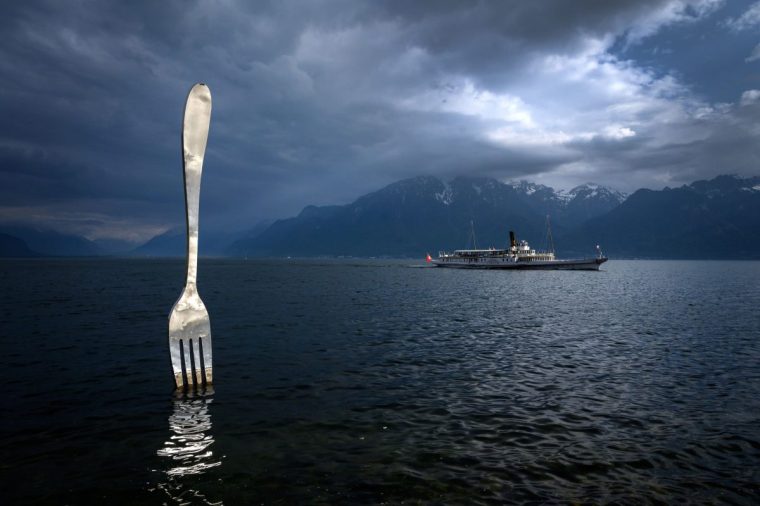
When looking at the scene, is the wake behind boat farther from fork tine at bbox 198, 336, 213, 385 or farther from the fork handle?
the fork handle

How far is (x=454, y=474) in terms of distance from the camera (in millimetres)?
8492

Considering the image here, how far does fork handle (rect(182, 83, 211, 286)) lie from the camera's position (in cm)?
990

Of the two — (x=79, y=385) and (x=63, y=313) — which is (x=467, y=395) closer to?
(x=79, y=385)

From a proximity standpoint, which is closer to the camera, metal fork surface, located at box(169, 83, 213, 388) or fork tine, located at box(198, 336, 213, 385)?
metal fork surface, located at box(169, 83, 213, 388)

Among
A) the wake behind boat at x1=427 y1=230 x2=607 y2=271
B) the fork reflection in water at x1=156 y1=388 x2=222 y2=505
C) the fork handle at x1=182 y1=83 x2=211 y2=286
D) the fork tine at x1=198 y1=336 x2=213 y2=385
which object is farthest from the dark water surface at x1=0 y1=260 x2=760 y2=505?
the wake behind boat at x1=427 y1=230 x2=607 y2=271

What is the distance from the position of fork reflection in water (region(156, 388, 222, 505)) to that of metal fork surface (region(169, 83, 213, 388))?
0.74 meters

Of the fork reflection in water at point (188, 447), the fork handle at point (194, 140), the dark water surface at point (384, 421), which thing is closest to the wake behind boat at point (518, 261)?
the dark water surface at point (384, 421)

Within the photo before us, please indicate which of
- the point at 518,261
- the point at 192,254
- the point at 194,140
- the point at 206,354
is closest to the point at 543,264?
the point at 518,261

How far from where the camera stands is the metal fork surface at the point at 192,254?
9.98m

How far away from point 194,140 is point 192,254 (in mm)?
2977

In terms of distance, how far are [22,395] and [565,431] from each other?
17.1 meters

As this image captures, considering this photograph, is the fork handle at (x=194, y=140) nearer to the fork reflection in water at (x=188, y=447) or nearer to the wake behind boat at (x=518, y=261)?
the fork reflection in water at (x=188, y=447)

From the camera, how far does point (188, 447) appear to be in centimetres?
966

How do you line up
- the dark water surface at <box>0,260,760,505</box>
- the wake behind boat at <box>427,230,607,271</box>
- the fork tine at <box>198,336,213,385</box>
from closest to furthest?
the dark water surface at <box>0,260,760,505</box>, the fork tine at <box>198,336,213,385</box>, the wake behind boat at <box>427,230,607,271</box>
